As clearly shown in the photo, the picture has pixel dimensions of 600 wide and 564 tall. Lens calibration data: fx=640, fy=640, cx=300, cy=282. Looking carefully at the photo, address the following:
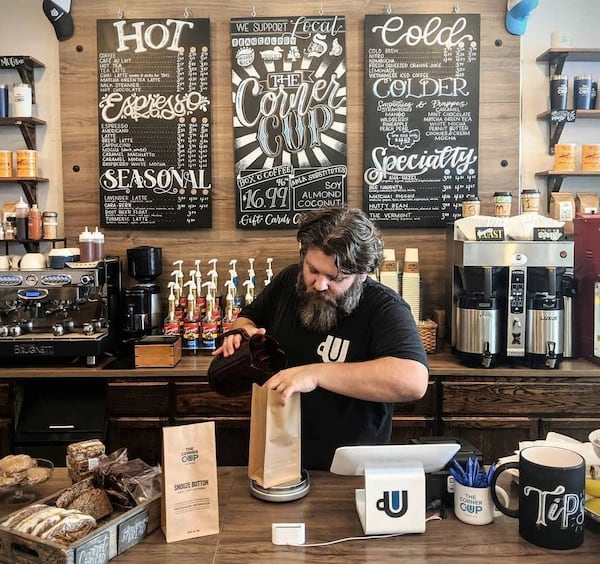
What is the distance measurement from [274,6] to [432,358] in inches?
80.8

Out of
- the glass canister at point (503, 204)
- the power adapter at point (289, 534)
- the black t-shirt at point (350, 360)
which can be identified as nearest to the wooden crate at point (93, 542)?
the power adapter at point (289, 534)

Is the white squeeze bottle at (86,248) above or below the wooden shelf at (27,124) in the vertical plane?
below

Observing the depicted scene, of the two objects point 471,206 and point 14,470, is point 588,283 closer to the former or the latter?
point 471,206

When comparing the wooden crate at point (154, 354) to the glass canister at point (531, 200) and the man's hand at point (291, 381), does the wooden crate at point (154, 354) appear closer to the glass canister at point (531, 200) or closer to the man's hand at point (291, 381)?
the man's hand at point (291, 381)

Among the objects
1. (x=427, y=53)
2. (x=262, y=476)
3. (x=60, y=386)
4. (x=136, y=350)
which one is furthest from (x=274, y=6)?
(x=262, y=476)

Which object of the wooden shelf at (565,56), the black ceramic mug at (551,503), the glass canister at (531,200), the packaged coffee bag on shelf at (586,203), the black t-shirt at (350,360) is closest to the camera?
the black ceramic mug at (551,503)

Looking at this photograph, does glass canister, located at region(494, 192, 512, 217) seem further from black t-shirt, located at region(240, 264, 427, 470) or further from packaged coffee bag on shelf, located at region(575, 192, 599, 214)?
black t-shirt, located at region(240, 264, 427, 470)

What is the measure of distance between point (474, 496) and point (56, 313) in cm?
234

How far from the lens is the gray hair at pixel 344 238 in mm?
1820

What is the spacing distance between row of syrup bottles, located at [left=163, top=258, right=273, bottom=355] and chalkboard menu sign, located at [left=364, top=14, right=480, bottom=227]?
0.80 metres

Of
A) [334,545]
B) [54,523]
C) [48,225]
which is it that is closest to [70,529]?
[54,523]

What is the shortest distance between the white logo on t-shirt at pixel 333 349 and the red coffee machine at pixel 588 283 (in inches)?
63.1

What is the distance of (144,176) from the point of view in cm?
351

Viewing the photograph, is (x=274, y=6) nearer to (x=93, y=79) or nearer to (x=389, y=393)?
(x=93, y=79)
